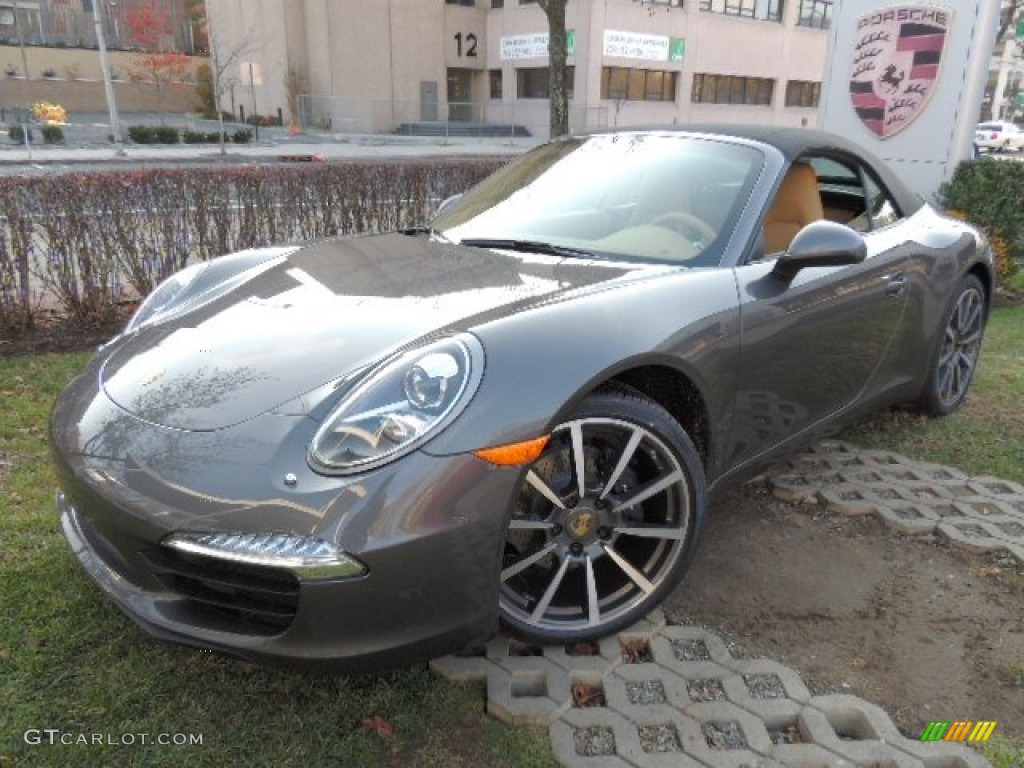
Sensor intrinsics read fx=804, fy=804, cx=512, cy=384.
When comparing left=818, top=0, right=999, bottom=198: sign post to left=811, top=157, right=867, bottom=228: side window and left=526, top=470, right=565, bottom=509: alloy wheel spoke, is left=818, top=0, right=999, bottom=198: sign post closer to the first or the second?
left=811, top=157, right=867, bottom=228: side window

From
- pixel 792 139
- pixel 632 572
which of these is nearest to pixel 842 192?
pixel 792 139

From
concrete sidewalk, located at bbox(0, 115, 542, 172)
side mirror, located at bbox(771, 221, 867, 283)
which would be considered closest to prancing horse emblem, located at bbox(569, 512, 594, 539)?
side mirror, located at bbox(771, 221, 867, 283)

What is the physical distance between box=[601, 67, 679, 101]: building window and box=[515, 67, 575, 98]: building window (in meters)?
2.78

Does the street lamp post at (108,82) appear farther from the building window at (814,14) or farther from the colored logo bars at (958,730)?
the building window at (814,14)

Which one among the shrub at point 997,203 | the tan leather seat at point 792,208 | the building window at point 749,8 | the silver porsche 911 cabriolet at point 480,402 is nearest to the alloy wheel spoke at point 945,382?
the silver porsche 911 cabriolet at point 480,402

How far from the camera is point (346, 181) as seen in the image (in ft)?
21.1

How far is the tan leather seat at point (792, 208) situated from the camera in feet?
9.75

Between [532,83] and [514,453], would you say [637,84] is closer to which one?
[532,83]

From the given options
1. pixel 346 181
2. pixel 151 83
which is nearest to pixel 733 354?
pixel 346 181

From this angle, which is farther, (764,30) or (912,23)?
(764,30)

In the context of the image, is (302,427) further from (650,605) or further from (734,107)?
(734,107)

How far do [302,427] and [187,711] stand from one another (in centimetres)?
82

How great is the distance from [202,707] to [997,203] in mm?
7855

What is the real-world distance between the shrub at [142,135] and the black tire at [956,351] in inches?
1098
